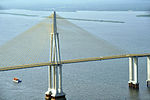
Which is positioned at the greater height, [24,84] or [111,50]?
[111,50]

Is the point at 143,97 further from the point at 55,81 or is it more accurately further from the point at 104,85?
the point at 55,81

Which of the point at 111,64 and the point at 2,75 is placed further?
the point at 111,64

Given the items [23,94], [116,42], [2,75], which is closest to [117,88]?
[23,94]

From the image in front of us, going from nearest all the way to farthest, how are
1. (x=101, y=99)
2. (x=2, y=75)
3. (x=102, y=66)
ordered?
(x=101, y=99) < (x=2, y=75) < (x=102, y=66)

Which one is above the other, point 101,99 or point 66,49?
point 66,49

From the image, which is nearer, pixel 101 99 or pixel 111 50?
pixel 101 99

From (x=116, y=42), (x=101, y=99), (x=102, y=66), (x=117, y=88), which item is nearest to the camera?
(x=101, y=99)

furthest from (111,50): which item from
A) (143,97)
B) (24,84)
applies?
(24,84)

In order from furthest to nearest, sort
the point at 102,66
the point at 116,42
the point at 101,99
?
the point at 116,42
the point at 102,66
the point at 101,99

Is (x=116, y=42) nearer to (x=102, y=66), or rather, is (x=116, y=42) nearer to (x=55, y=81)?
(x=102, y=66)
